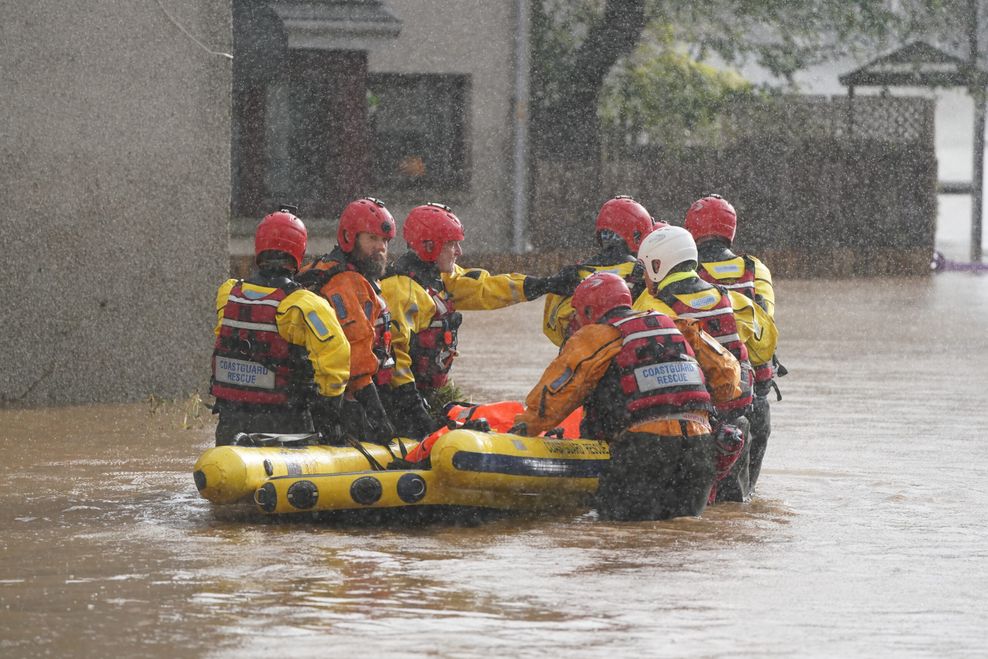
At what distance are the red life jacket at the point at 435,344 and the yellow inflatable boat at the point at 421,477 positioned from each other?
1.23 meters

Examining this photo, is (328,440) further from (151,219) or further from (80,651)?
(151,219)

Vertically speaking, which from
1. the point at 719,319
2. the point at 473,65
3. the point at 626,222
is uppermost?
the point at 473,65

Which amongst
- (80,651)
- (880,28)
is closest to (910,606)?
(80,651)

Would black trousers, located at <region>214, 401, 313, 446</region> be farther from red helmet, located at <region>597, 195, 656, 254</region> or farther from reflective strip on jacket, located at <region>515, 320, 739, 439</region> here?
red helmet, located at <region>597, 195, 656, 254</region>

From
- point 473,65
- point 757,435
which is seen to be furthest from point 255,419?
point 473,65

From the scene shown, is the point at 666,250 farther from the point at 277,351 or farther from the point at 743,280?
the point at 277,351

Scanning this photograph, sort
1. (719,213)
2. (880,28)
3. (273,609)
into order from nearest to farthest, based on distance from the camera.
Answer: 1. (273,609)
2. (719,213)
3. (880,28)

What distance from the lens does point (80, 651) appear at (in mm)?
6125

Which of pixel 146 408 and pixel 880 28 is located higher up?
pixel 880 28

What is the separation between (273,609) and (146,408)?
653 centimetres

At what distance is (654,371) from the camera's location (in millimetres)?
8586

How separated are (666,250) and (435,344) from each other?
151cm

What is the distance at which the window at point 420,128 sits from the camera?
2473 centimetres

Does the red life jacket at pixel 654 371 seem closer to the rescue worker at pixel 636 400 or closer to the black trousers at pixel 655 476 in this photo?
the rescue worker at pixel 636 400
